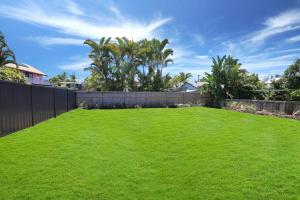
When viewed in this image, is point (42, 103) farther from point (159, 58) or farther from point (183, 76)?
point (183, 76)

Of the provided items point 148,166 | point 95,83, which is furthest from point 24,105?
point 95,83

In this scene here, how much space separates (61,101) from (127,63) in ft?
40.3

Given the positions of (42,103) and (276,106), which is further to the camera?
(276,106)

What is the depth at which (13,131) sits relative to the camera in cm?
892

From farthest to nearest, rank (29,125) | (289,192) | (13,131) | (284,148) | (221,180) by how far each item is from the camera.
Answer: (29,125)
(13,131)
(284,148)
(221,180)
(289,192)

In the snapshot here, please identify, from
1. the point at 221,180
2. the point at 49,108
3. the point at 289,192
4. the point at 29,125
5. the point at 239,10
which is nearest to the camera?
the point at 289,192

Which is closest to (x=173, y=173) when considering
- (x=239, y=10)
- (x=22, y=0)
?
(x=22, y=0)

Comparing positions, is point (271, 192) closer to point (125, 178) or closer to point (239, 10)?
point (125, 178)

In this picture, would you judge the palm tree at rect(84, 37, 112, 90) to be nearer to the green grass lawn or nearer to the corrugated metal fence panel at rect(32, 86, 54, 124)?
the corrugated metal fence panel at rect(32, 86, 54, 124)

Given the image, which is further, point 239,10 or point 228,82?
point 228,82

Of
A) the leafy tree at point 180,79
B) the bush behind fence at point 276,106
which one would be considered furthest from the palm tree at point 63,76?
the bush behind fence at point 276,106

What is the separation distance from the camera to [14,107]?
8773 millimetres

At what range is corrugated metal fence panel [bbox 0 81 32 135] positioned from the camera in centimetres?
799

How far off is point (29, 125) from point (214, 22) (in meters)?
14.3
